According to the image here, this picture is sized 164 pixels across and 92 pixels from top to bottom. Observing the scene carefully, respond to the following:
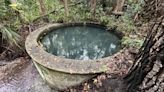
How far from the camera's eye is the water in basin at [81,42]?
3912mm

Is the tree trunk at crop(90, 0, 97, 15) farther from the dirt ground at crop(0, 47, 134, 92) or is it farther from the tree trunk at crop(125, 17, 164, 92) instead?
the tree trunk at crop(125, 17, 164, 92)

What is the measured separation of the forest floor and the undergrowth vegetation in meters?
0.28

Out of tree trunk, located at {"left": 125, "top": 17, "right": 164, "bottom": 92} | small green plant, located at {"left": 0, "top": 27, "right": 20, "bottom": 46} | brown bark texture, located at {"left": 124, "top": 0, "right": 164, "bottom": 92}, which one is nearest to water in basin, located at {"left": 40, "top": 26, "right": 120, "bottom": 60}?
small green plant, located at {"left": 0, "top": 27, "right": 20, "bottom": 46}

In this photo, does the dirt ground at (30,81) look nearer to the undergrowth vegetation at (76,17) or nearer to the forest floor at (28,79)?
the forest floor at (28,79)

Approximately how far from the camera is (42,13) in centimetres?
575

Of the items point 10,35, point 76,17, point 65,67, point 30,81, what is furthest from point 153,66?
point 10,35

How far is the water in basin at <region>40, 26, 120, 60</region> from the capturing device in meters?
3.91

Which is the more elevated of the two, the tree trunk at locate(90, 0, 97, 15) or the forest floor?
the tree trunk at locate(90, 0, 97, 15)

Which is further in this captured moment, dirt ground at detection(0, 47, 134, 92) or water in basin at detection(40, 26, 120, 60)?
water in basin at detection(40, 26, 120, 60)

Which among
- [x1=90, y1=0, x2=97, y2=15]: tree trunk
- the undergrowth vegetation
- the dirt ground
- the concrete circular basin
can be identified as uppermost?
[x1=90, y1=0, x2=97, y2=15]: tree trunk

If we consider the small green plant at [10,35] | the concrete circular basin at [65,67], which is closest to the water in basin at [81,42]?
the concrete circular basin at [65,67]

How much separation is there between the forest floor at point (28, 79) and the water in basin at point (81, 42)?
399mm

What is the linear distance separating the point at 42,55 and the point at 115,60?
3.89 ft

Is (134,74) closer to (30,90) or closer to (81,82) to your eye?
(81,82)
